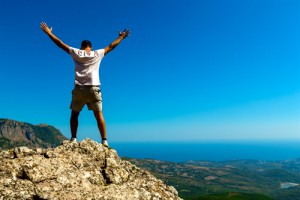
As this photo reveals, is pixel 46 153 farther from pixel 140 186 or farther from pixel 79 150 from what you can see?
pixel 140 186

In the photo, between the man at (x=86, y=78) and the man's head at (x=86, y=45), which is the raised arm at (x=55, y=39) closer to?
the man at (x=86, y=78)

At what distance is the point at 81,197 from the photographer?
10992 millimetres

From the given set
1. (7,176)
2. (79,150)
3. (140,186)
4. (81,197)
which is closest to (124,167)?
(140,186)

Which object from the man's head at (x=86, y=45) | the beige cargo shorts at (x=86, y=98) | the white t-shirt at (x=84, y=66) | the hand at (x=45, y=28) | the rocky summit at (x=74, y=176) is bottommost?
the rocky summit at (x=74, y=176)

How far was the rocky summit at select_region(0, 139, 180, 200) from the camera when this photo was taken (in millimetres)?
10859

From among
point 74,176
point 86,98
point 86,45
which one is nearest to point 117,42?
point 86,45

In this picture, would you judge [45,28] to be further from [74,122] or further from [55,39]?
[74,122]

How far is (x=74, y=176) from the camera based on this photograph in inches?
468

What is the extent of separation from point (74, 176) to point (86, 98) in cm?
409

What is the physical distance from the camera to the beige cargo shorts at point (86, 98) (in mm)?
14375

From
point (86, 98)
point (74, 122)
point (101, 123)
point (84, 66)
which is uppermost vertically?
point (84, 66)

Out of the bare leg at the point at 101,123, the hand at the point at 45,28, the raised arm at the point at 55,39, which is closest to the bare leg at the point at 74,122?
the bare leg at the point at 101,123

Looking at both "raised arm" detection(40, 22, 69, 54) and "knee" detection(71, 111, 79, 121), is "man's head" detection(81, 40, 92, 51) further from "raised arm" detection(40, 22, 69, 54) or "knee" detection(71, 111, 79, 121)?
"knee" detection(71, 111, 79, 121)

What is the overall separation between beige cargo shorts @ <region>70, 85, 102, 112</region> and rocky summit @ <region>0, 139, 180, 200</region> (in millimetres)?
1712
